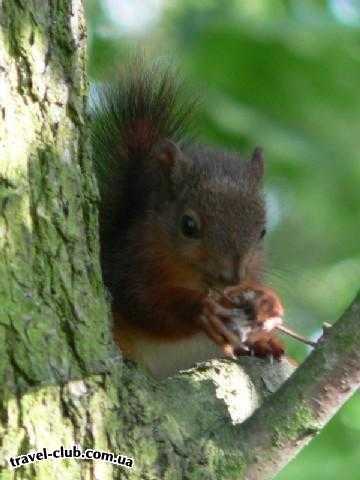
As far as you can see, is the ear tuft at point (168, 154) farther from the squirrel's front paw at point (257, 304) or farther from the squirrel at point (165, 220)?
the squirrel's front paw at point (257, 304)

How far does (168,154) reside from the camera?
262cm

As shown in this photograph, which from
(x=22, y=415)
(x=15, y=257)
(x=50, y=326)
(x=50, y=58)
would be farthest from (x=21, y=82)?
(x=22, y=415)

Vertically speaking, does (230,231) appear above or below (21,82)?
above

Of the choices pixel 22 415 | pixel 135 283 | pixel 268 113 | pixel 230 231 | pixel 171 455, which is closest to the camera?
pixel 22 415

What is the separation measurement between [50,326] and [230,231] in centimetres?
104

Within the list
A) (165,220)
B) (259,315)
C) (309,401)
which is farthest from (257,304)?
(309,401)

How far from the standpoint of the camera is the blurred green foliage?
9.71 feet

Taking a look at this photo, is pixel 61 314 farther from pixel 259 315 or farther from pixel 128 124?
pixel 128 124

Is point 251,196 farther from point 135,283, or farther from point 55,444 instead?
point 55,444

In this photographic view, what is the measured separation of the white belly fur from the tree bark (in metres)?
0.84

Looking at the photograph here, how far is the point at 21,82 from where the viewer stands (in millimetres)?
1582

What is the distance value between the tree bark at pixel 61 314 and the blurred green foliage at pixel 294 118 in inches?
45.5

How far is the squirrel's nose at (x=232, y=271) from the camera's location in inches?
92.8

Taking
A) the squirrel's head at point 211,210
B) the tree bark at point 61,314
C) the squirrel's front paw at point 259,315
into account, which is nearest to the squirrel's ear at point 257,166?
the squirrel's head at point 211,210
